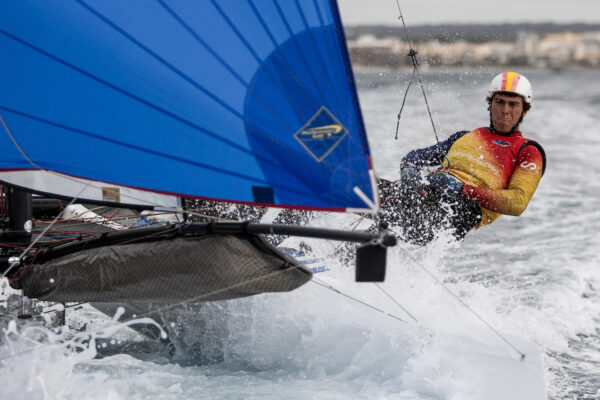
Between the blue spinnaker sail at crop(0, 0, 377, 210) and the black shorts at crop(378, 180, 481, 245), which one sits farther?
the black shorts at crop(378, 180, 481, 245)

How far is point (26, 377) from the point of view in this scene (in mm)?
2795

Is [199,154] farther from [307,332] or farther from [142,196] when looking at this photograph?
[307,332]

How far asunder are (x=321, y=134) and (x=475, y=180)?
150cm

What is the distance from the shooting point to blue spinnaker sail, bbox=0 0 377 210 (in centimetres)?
269

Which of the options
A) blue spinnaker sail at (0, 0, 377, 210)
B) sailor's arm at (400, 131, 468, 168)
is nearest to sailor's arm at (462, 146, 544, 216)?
sailor's arm at (400, 131, 468, 168)

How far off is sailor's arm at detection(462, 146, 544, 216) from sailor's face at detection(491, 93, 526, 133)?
0.97 ft

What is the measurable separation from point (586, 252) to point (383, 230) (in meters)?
4.28

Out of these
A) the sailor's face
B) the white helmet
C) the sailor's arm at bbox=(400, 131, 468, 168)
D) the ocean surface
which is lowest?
the ocean surface

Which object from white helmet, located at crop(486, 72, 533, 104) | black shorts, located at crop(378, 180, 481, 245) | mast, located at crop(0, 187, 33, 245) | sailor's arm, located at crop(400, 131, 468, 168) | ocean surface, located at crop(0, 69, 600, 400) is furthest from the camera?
sailor's arm, located at crop(400, 131, 468, 168)

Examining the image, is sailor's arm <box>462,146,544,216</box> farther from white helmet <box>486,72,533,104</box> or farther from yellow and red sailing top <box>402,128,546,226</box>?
white helmet <box>486,72,533,104</box>

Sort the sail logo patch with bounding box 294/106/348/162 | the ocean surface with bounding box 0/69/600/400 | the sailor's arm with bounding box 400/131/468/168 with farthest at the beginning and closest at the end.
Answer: the sailor's arm with bounding box 400/131/468/168, the ocean surface with bounding box 0/69/600/400, the sail logo patch with bounding box 294/106/348/162

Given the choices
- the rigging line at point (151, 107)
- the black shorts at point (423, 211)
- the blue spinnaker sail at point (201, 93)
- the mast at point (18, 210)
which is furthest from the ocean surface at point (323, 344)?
the rigging line at point (151, 107)

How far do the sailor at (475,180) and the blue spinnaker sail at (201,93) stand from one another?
1.22 m

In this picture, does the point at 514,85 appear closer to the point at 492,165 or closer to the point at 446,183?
the point at 492,165
